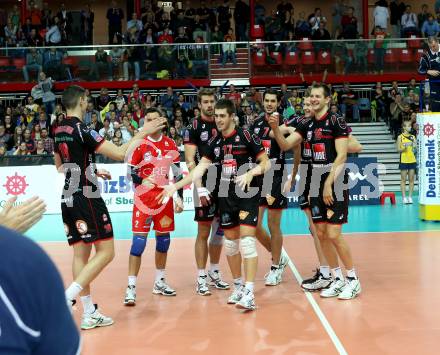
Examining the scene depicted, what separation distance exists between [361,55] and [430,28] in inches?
149

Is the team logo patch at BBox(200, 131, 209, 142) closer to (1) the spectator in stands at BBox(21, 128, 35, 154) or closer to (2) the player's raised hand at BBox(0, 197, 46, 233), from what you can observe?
(2) the player's raised hand at BBox(0, 197, 46, 233)

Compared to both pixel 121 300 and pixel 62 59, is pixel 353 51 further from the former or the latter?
pixel 121 300

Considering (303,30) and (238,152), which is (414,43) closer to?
(303,30)

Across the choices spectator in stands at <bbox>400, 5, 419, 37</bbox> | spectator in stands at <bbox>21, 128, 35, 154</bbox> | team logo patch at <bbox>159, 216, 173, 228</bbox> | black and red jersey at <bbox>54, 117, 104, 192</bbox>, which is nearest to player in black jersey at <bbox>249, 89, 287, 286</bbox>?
team logo patch at <bbox>159, 216, 173, 228</bbox>

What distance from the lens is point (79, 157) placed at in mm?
7488

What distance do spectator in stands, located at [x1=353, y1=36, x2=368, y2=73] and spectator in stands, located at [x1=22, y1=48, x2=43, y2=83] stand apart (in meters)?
10.4

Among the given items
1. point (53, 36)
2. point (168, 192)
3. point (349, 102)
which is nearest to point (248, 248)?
point (168, 192)

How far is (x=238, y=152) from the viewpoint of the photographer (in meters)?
8.43

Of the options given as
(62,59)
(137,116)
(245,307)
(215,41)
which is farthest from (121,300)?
(215,41)

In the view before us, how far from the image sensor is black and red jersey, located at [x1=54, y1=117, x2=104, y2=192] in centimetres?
738

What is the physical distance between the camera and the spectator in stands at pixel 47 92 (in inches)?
909

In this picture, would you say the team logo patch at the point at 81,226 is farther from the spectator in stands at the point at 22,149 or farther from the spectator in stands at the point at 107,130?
the spectator in stands at the point at 22,149

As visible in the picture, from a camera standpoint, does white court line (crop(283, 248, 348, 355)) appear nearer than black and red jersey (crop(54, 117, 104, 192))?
Yes

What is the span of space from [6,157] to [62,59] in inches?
274
